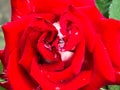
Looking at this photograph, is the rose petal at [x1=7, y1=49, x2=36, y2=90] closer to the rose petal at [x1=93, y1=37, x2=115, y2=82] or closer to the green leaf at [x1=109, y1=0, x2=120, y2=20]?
the rose petal at [x1=93, y1=37, x2=115, y2=82]

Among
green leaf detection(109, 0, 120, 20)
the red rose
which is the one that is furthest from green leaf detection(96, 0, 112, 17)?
the red rose

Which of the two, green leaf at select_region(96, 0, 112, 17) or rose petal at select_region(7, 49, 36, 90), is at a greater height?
green leaf at select_region(96, 0, 112, 17)

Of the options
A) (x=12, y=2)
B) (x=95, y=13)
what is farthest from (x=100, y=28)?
(x=12, y=2)

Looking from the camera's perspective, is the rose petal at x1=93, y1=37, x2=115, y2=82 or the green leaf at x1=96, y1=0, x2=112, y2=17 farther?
the green leaf at x1=96, y1=0, x2=112, y2=17

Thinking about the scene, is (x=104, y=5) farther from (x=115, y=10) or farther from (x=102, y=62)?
(x=102, y=62)

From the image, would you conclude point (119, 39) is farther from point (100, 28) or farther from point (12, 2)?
point (12, 2)

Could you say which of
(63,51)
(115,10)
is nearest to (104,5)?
(115,10)
